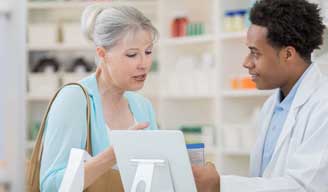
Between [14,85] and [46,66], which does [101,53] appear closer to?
[14,85]

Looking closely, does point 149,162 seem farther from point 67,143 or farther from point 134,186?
point 67,143

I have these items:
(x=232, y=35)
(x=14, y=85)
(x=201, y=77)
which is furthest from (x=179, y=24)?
(x=14, y=85)

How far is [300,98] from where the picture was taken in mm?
2430

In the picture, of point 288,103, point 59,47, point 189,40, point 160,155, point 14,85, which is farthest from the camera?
point 59,47

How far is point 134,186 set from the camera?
1985 mm

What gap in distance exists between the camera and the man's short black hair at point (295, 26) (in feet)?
8.09

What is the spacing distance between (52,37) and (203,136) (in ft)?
4.91

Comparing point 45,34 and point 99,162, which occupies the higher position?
point 45,34

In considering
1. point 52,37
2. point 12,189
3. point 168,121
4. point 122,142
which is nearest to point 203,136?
point 168,121

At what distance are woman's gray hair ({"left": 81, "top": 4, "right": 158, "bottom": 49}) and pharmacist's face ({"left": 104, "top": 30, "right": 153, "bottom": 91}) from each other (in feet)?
0.07

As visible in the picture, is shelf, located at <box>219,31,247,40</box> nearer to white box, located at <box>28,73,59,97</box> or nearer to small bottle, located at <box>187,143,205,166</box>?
white box, located at <box>28,73,59,97</box>

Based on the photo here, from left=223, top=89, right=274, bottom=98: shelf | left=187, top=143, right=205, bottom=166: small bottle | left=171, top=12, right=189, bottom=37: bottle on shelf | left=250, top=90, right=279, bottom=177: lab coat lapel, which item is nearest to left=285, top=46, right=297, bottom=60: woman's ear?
left=250, top=90, right=279, bottom=177: lab coat lapel

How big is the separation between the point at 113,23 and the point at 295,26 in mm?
679

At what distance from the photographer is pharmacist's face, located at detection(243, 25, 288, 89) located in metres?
2.49
